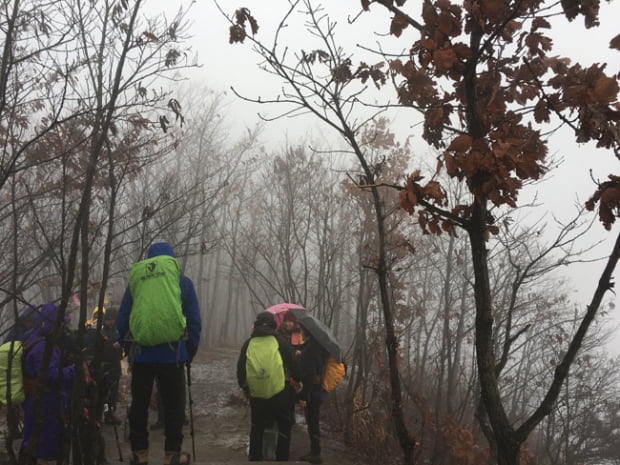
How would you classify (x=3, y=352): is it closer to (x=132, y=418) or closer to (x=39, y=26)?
(x=132, y=418)

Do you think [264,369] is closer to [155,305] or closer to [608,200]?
[155,305]

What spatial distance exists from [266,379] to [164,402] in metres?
1.07

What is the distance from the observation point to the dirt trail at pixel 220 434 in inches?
216

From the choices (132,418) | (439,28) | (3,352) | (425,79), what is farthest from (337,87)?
(3,352)

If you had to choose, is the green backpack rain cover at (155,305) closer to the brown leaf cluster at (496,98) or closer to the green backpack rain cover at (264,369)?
the green backpack rain cover at (264,369)

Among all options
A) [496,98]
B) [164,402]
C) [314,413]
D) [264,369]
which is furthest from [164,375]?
[496,98]

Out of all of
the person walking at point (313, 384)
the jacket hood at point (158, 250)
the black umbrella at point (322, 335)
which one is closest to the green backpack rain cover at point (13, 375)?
the jacket hood at point (158, 250)

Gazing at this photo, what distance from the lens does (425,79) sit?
2223 mm

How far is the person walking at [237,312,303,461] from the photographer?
4.36 m

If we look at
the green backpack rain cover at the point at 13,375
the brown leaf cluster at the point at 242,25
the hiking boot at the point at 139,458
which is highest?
the brown leaf cluster at the point at 242,25

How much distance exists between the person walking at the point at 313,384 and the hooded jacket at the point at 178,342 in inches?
72.4

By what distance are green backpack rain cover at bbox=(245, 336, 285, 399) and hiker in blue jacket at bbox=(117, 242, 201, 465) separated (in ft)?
2.91

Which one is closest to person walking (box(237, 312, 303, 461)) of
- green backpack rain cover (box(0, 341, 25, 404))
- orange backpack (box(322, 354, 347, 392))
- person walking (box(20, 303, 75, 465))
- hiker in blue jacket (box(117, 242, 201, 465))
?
orange backpack (box(322, 354, 347, 392))

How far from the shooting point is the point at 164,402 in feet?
11.6
